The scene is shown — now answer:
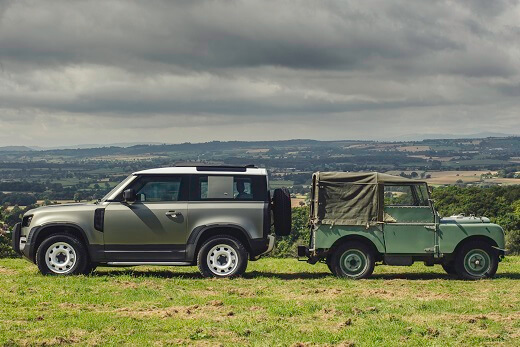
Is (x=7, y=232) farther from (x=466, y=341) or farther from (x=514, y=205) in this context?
(x=514, y=205)

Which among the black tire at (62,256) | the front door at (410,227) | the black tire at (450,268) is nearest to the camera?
the black tire at (62,256)

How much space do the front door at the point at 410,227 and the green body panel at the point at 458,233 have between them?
22 cm

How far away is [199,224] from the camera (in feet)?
47.2

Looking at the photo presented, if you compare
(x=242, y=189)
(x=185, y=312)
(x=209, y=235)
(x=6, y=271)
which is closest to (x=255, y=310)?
(x=185, y=312)

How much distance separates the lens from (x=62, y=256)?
1452 centimetres

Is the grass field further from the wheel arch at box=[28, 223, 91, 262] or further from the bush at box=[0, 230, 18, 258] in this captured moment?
the bush at box=[0, 230, 18, 258]

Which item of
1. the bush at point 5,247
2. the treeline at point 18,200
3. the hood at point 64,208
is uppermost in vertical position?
the hood at point 64,208

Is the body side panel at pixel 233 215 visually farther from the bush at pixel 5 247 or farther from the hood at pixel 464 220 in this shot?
the bush at pixel 5 247

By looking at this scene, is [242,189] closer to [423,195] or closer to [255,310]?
[423,195]

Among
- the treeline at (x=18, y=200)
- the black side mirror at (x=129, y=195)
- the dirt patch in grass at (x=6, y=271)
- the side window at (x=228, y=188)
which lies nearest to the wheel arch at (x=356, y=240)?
the side window at (x=228, y=188)

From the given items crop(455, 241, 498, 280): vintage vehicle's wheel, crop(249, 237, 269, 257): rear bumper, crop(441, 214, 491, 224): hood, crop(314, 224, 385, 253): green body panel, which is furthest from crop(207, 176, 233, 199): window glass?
crop(455, 241, 498, 280): vintage vehicle's wheel

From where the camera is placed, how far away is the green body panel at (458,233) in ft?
48.1

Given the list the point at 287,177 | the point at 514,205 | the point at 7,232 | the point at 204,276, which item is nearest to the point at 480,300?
the point at 204,276

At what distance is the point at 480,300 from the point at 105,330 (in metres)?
6.44
